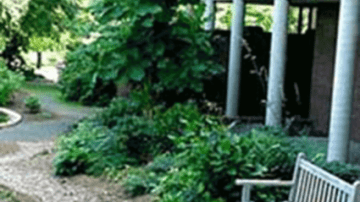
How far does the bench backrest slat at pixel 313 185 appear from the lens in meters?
4.62

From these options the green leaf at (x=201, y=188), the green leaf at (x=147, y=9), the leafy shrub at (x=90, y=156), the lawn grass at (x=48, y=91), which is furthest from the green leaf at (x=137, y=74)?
the lawn grass at (x=48, y=91)

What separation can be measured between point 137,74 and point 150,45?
2.02 feet

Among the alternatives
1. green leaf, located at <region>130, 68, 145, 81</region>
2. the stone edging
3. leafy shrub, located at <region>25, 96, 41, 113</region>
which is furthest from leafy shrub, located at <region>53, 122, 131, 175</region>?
leafy shrub, located at <region>25, 96, 41, 113</region>

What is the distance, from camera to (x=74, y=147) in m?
8.72

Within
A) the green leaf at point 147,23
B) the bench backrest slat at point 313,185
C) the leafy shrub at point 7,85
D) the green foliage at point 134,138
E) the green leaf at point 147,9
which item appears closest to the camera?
the bench backrest slat at point 313,185

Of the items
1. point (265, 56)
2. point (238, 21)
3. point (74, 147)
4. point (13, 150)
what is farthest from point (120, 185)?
point (265, 56)

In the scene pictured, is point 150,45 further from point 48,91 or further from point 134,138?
point 48,91

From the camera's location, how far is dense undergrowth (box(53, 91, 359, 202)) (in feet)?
19.9

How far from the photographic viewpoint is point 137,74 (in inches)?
378

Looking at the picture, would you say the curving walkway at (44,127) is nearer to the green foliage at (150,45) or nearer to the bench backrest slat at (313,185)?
the green foliage at (150,45)

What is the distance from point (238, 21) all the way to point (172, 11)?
201cm

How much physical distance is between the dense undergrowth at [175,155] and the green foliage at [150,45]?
1.98 feet

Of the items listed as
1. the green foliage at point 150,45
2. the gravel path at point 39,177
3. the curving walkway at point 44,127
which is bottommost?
the curving walkway at point 44,127

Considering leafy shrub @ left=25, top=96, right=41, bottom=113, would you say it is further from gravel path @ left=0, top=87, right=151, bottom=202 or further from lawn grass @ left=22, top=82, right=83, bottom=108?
lawn grass @ left=22, top=82, right=83, bottom=108
